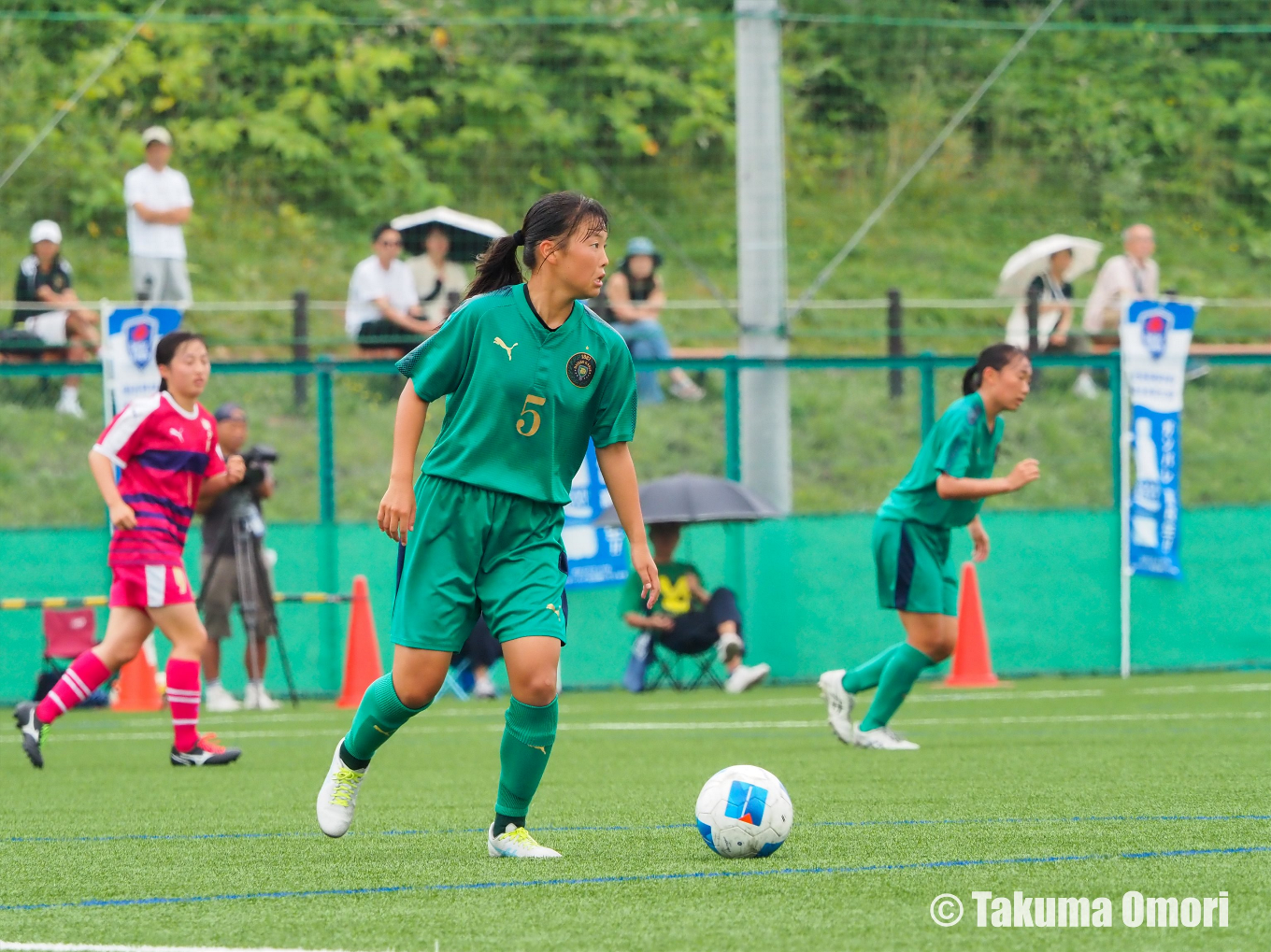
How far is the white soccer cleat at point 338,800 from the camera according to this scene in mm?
5594

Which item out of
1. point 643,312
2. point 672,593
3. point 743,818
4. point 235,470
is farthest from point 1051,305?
point 743,818

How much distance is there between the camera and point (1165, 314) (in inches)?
561

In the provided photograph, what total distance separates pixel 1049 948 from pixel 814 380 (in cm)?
1372

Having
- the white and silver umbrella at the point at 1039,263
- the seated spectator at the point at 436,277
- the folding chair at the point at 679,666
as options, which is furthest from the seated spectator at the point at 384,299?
the white and silver umbrella at the point at 1039,263

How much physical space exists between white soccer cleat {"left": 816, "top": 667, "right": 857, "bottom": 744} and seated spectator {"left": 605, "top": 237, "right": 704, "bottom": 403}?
674 centimetres

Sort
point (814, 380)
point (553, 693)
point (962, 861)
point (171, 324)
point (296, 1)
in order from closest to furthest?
point (962, 861), point (553, 693), point (171, 324), point (814, 380), point (296, 1)

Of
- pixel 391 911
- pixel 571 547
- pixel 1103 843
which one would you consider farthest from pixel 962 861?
pixel 571 547

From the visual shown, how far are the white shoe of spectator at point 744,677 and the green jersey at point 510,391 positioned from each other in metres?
7.99

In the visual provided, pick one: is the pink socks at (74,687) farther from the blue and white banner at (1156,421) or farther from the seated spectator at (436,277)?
the blue and white banner at (1156,421)

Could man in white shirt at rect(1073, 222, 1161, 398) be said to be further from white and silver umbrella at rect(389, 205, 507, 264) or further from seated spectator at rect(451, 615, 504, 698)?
seated spectator at rect(451, 615, 504, 698)

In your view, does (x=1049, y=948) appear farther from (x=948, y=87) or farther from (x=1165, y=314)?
(x=948, y=87)

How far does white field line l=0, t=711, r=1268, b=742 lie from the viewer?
1034cm

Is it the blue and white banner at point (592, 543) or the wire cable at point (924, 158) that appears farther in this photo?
the wire cable at point (924, 158)

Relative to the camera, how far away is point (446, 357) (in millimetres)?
5422
